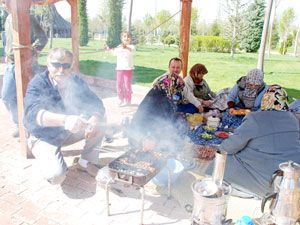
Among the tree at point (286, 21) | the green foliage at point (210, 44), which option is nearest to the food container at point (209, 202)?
the green foliage at point (210, 44)

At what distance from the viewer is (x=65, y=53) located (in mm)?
3086

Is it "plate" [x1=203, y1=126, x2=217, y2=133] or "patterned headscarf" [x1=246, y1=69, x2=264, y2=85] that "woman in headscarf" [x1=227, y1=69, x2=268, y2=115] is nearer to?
→ "patterned headscarf" [x1=246, y1=69, x2=264, y2=85]

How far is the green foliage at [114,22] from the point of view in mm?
23250

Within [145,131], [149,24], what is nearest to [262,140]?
[145,131]

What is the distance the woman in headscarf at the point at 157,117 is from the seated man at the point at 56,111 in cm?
60

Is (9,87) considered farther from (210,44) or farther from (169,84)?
(210,44)

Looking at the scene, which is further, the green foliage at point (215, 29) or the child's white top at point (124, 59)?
the green foliage at point (215, 29)

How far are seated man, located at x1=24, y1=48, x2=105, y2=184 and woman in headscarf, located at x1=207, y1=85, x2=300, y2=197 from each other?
147 centimetres

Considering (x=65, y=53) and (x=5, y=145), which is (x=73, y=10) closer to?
(x=5, y=145)

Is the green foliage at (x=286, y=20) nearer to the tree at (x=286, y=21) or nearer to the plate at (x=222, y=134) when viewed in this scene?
the tree at (x=286, y=21)

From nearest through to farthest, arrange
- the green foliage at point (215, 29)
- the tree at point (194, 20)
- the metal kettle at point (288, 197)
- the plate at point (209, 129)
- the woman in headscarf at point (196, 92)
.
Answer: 1. the metal kettle at point (288, 197)
2. the plate at point (209, 129)
3. the woman in headscarf at point (196, 92)
4. the tree at point (194, 20)
5. the green foliage at point (215, 29)

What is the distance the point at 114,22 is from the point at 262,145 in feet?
72.1

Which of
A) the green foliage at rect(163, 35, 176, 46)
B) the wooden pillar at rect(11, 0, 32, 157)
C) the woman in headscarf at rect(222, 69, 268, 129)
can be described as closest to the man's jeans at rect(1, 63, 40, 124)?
the wooden pillar at rect(11, 0, 32, 157)

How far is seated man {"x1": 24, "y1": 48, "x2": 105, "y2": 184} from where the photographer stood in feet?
10.1
